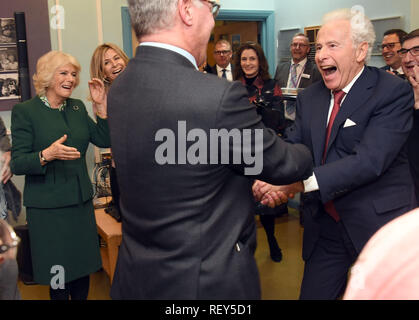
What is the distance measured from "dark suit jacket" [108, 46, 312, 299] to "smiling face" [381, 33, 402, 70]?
3210mm

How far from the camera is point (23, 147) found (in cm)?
254

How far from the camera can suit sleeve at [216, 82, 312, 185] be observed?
1203 millimetres

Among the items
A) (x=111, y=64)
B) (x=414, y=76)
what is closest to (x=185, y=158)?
(x=414, y=76)

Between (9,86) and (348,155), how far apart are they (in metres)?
3.42

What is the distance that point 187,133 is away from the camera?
3.98 ft

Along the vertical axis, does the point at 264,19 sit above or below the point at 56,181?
above

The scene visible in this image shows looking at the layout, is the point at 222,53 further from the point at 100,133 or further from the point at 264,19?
the point at 100,133

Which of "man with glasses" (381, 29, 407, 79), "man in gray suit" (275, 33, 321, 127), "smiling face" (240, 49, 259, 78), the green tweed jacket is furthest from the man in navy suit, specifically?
"man in gray suit" (275, 33, 321, 127)

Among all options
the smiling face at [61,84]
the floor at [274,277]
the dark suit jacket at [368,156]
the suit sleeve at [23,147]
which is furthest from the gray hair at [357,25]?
the floor at [274,277]

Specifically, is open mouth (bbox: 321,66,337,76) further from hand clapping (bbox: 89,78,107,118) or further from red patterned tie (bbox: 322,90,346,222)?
hand clapping (bbox: 89,78,107,118)

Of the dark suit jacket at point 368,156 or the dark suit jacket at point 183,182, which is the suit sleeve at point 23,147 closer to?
the dark suit jacket at point 183,182
